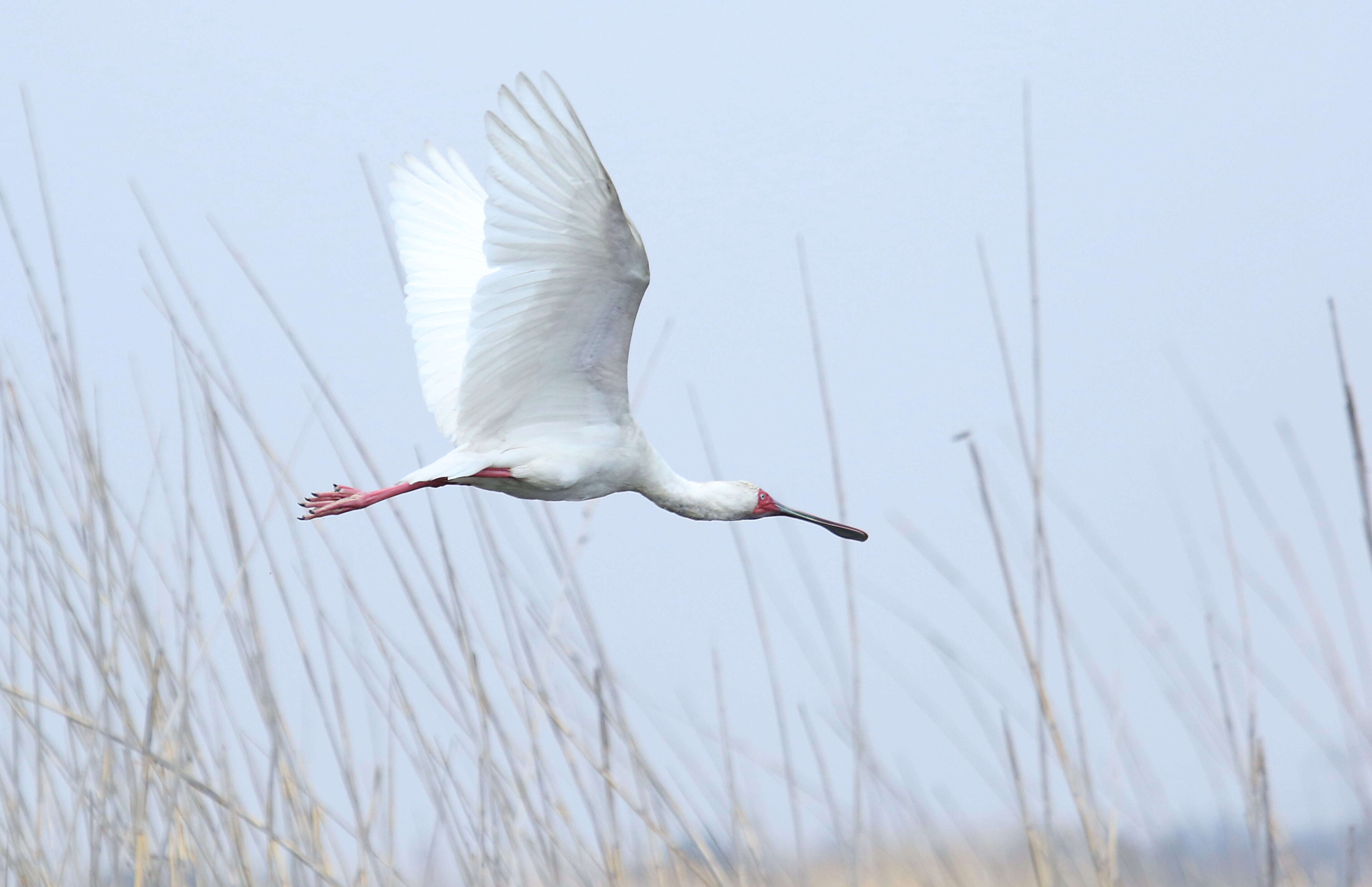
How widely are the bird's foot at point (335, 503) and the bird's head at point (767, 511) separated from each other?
0.81m

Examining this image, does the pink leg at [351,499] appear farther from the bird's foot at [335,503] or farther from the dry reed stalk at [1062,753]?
the dry reed stalk at [1062,753]

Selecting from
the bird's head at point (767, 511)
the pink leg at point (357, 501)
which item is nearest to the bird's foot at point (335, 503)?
the pink leg at point (357, 501)

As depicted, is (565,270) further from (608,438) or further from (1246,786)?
(1246,786)

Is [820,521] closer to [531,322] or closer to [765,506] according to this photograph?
[765,506]

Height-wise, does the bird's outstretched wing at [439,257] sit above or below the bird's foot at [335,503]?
above

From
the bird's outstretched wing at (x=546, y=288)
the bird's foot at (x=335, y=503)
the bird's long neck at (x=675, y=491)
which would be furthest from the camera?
the bird's long neck at (x=675, y=491)

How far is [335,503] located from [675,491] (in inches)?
A: 27.7

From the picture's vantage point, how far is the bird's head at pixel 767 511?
2.78 metres

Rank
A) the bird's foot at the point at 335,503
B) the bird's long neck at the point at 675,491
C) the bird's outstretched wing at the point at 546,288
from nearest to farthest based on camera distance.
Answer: the bird's outstretched wing at the point at 546,288 < the bird's foot at the point at 335,503 < the bird's long neck at the point at 675,491

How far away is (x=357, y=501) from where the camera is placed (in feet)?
7.72

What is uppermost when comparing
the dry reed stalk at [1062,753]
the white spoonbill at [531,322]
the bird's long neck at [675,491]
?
the white spoonbill at [531,322]

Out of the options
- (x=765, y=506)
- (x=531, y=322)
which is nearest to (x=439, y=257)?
(x=531, y=322)

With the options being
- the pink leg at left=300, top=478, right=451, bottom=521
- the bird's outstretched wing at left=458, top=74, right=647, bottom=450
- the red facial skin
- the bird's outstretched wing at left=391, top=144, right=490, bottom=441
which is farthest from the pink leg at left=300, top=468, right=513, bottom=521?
the red facial skin

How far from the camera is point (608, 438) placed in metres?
2.57
